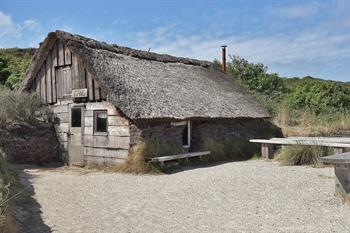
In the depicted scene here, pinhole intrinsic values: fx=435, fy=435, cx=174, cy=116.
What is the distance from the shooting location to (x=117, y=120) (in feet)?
41.5

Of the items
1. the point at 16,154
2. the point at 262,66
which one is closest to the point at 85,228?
the point at 16,154

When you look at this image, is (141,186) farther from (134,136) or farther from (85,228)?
(85,228)

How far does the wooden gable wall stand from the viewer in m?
13.4

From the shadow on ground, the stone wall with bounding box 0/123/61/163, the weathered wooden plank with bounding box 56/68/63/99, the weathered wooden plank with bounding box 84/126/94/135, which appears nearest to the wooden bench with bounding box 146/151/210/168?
the weathered wooden plank with bounding box 84/126/94/135

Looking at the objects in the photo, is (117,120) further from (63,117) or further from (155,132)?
(63,117)

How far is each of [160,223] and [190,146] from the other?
807 cm

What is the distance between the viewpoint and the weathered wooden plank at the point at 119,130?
12.4 meters

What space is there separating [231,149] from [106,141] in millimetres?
4520

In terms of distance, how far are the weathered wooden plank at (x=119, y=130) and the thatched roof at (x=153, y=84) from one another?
23.9 inches

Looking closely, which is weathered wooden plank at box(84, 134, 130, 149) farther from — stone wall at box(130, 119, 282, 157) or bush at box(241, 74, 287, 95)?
bush at box(241, 74, 287, 95)

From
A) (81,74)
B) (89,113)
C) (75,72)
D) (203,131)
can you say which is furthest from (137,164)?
(75,72)

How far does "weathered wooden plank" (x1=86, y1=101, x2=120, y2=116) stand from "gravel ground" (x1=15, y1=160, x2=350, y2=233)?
1.88 metres

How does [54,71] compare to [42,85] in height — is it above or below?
above

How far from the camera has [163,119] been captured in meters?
12.8
